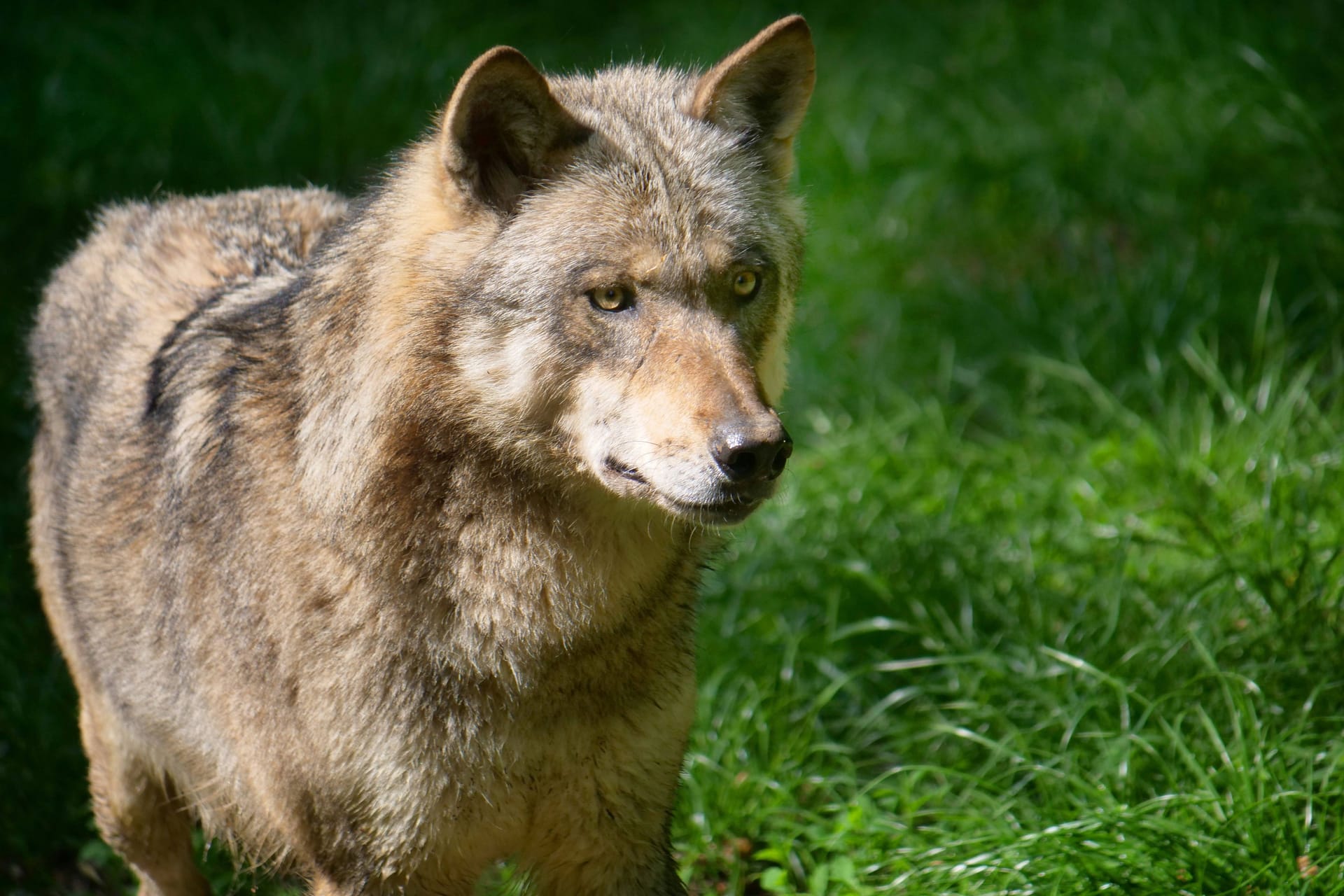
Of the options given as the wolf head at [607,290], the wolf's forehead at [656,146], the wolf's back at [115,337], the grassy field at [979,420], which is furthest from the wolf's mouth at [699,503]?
the wolf's back at [115,337]

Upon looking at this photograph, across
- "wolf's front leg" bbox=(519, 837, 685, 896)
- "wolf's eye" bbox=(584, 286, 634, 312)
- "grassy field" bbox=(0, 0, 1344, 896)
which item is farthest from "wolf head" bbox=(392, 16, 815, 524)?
"wolf's front leg" bbox=(519, 837, 685, 896)

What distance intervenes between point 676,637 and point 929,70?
5289 millimetres

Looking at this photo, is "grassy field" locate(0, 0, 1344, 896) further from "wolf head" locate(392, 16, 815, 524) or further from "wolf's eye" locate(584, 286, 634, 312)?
"wolf's eye" locate(584, 286, 634, 312)

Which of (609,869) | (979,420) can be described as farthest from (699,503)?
(979,420)

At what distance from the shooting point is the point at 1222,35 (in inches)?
257

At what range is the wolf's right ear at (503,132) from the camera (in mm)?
2588

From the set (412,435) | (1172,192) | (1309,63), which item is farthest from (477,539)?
(1309,63)

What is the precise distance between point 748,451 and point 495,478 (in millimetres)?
588

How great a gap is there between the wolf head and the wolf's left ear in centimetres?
1

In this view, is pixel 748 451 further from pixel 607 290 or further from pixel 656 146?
pixel 656 146

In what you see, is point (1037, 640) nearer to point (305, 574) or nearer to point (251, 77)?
point (305, 574)

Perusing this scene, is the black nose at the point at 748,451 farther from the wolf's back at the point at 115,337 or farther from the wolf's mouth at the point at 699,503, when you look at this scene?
the wolf's back at the point at 115,337

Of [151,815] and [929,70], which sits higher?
[929,70]

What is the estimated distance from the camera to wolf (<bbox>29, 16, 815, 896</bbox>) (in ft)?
8.64
